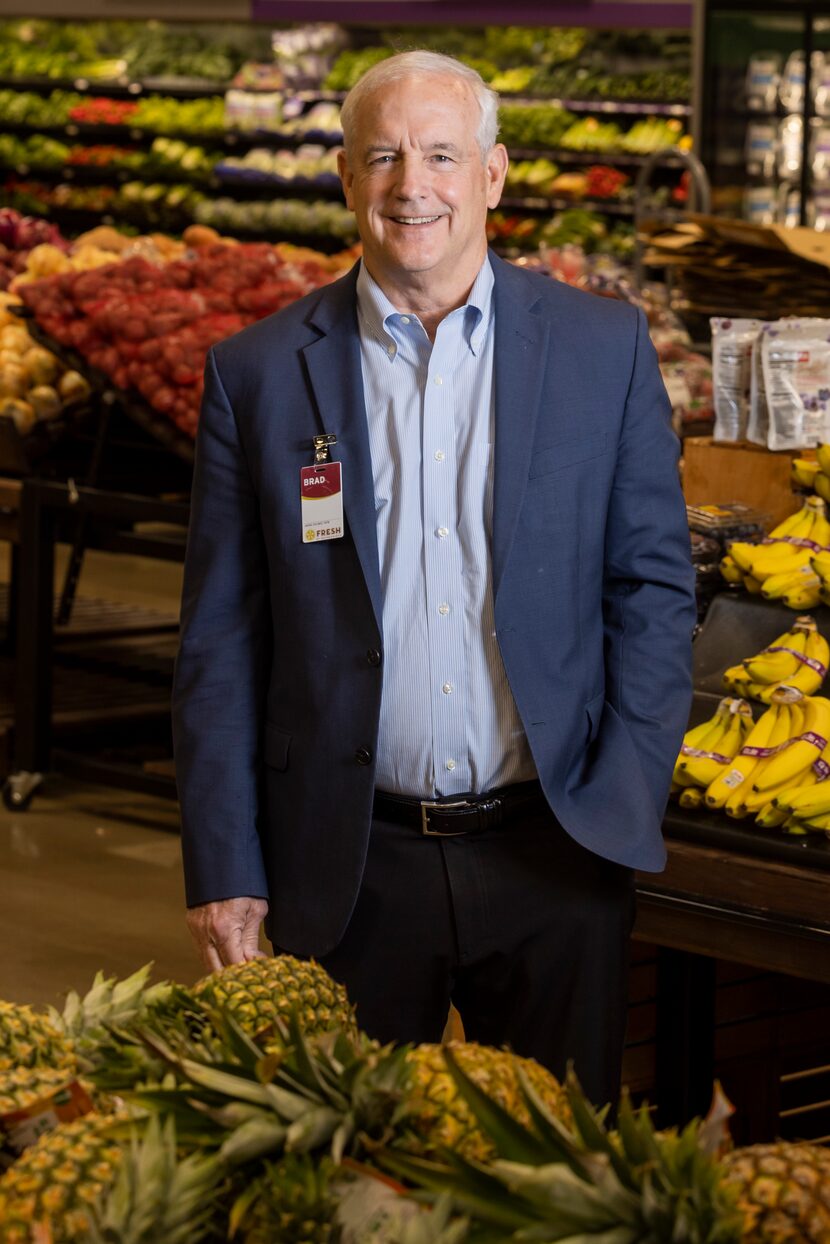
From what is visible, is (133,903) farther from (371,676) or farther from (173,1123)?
(173,1123)

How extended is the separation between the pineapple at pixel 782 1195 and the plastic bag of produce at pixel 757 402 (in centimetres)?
236

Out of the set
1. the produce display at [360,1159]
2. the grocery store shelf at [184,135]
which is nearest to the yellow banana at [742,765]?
the produce display at [360,1159]

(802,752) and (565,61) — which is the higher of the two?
(565,61)

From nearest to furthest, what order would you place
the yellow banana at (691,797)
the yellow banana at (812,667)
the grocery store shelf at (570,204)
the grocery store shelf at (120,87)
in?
the yellow banana at (691,797) → the yellow banana at (812,667) → the grocery store shelf at (570,204) → the grocery store shelf at (120,87)

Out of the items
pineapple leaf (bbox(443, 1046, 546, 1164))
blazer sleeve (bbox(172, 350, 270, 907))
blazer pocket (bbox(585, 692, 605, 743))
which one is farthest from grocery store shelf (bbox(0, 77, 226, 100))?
pineapple leaf (bbox(443, 1046, 546, 1164))

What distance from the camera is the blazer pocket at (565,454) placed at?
2.12m

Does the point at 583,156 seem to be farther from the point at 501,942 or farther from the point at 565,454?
the point at 501,942

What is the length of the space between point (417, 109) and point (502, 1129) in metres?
1.27

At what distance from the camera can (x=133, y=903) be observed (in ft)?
15.6

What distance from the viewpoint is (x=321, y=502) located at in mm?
2109

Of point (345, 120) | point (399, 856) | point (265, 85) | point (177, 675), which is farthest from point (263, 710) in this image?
point (265, 85)

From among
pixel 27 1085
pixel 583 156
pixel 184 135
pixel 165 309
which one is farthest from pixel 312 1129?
pixel 184 135

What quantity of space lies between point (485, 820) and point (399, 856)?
0.12 metres

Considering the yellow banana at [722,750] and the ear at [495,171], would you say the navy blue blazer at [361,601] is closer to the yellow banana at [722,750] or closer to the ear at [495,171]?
the ear at [495,171]
